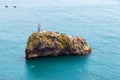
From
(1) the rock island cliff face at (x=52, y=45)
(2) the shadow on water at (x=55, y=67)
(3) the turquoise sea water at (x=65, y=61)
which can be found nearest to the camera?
(3) the turquoise sea water at (x=65, y=61)

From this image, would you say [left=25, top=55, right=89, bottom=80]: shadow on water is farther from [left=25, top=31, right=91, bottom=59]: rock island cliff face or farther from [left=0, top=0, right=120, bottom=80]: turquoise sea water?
[left=25, top=31, right=91, bottom=59]: rock island cliff face

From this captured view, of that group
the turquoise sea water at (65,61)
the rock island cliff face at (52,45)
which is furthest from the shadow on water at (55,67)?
the rock island cliff face at (52,45)

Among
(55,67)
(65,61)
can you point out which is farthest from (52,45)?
(55,67)

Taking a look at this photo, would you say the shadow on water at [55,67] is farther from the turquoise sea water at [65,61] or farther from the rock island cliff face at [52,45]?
the rock island cliff face at [52,45]

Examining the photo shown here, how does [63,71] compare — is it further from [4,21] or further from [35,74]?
[4,21]

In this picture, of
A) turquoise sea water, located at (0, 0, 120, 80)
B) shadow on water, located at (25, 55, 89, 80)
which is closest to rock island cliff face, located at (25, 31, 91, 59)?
shadow on water, located at (25, 55, 89, 80)

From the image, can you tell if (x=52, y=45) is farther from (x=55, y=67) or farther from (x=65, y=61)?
(x=55, y=67)
